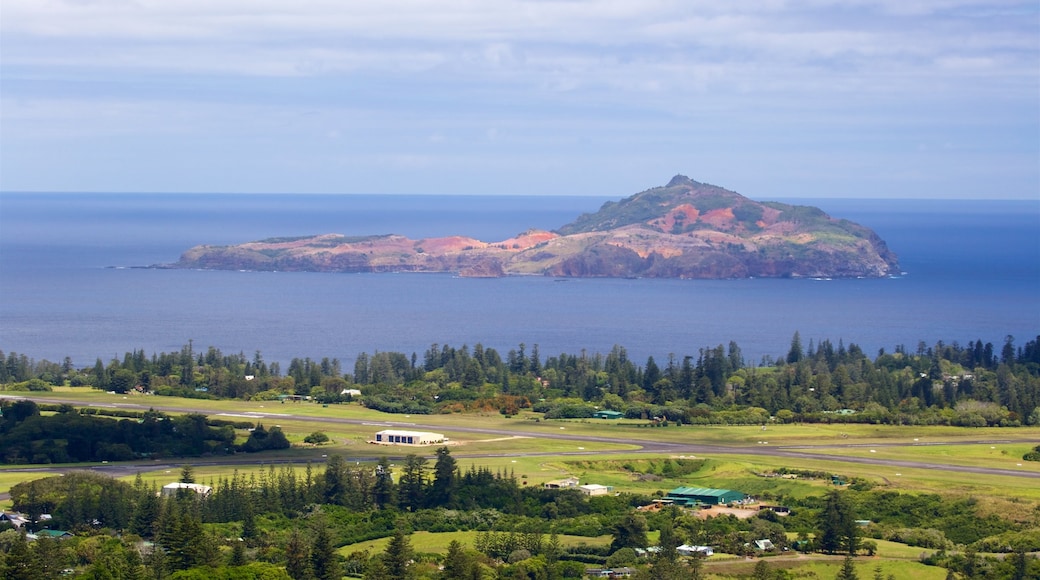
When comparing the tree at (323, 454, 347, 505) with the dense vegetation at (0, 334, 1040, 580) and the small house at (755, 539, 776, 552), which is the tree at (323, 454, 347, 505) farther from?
the small house at (755, 539, 776, 552)

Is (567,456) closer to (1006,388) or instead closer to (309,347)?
(1006,388)

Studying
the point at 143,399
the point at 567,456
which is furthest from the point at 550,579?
the point at 143,399

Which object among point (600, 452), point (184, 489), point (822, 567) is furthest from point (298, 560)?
point (600, 452)

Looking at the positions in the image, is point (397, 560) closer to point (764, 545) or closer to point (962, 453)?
point (764, 545)

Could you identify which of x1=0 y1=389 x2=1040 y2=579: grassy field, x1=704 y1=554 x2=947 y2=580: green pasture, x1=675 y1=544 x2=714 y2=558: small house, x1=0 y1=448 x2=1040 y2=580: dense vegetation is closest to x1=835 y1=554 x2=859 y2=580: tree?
x1=704 y1=554 x2=947 y2=580: green pasture

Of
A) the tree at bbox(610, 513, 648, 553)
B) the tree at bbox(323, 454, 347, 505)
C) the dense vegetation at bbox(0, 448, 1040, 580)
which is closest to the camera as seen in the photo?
the dense vegetation at bbox(0, 448, 1040, 580)

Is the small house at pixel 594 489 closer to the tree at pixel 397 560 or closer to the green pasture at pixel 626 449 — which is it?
the green pasture at pixel 626 449
